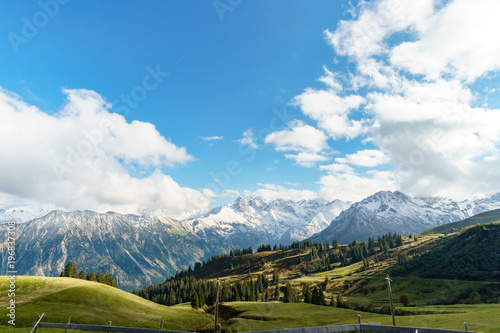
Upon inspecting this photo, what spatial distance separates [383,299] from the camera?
143625mm

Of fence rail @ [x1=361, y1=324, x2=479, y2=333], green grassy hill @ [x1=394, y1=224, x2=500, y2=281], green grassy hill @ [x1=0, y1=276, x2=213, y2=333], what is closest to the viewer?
fence rail @ [x1=361, y1=324, x2=479, y2=333]

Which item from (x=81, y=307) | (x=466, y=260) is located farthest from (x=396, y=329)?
(x=466, y=260)

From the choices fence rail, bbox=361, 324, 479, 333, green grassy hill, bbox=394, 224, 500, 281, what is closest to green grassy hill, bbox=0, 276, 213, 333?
fence rail, bbox=361, 324, 479, 333

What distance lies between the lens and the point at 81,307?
64688 millimetres

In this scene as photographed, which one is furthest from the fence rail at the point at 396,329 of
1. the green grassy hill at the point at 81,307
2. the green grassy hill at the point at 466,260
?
the green grassy hill at the point at 466,260

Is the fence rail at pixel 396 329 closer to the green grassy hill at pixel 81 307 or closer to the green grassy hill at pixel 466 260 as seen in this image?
the green grassy hill at pixel 81 307

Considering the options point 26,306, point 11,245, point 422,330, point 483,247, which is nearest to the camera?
point 422,330

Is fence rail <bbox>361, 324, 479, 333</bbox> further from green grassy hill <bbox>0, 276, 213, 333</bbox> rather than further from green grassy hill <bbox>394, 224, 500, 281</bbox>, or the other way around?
green grassy hill <bbox>394, 224, 500, 281</bbox>

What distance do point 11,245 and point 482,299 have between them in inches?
6237

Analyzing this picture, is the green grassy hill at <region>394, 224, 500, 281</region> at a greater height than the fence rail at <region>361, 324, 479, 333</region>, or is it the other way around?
the fence rail at <region>361, 324, 479, 333</region>

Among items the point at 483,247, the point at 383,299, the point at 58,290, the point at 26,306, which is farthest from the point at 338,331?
the point at 483,247

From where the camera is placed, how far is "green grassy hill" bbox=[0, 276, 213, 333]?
57.5m

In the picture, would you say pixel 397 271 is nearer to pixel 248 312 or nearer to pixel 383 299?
pixel 383 299

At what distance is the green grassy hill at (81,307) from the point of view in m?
57.5
